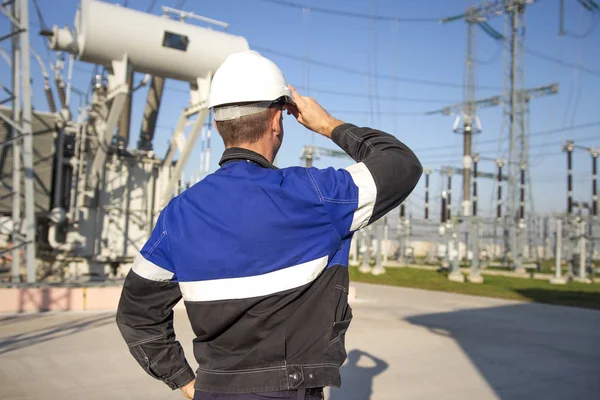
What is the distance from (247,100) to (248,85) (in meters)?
0.05

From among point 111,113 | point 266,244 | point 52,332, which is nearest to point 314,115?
point 266,244

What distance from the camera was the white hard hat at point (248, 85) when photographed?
192 cm

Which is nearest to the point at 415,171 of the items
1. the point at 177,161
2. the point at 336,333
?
the point at 336,333

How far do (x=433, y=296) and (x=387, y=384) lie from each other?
37.3 ft

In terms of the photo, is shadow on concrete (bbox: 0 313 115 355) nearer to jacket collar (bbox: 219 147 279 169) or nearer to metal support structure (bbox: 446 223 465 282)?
jacket collar (bbox: 219 147 279 169)

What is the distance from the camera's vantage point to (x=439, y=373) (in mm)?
7102

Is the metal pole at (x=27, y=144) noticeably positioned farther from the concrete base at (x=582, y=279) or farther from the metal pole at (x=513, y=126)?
the metal pole at (x=513, y=126)

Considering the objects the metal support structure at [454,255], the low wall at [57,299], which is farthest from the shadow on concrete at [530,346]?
the metal support structure at [454,255]

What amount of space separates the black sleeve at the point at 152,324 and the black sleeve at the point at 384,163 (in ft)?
2.71

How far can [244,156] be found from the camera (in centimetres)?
191

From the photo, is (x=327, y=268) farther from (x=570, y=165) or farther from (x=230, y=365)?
(x=570, y=165)

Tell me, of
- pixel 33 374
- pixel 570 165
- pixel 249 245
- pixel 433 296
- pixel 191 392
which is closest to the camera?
pixel 249 245

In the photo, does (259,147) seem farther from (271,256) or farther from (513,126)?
(513,126)

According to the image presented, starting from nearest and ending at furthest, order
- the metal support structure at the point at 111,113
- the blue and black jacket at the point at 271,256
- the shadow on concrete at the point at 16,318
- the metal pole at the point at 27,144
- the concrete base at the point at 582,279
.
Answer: the blue and black jacket at the point at 271,256 < the shadow on concrete at the point at 16,318 < the metal pole at the point at 27,144 < the metal support structure at the point at 111,113 < the concrete base at the point at 582,279
